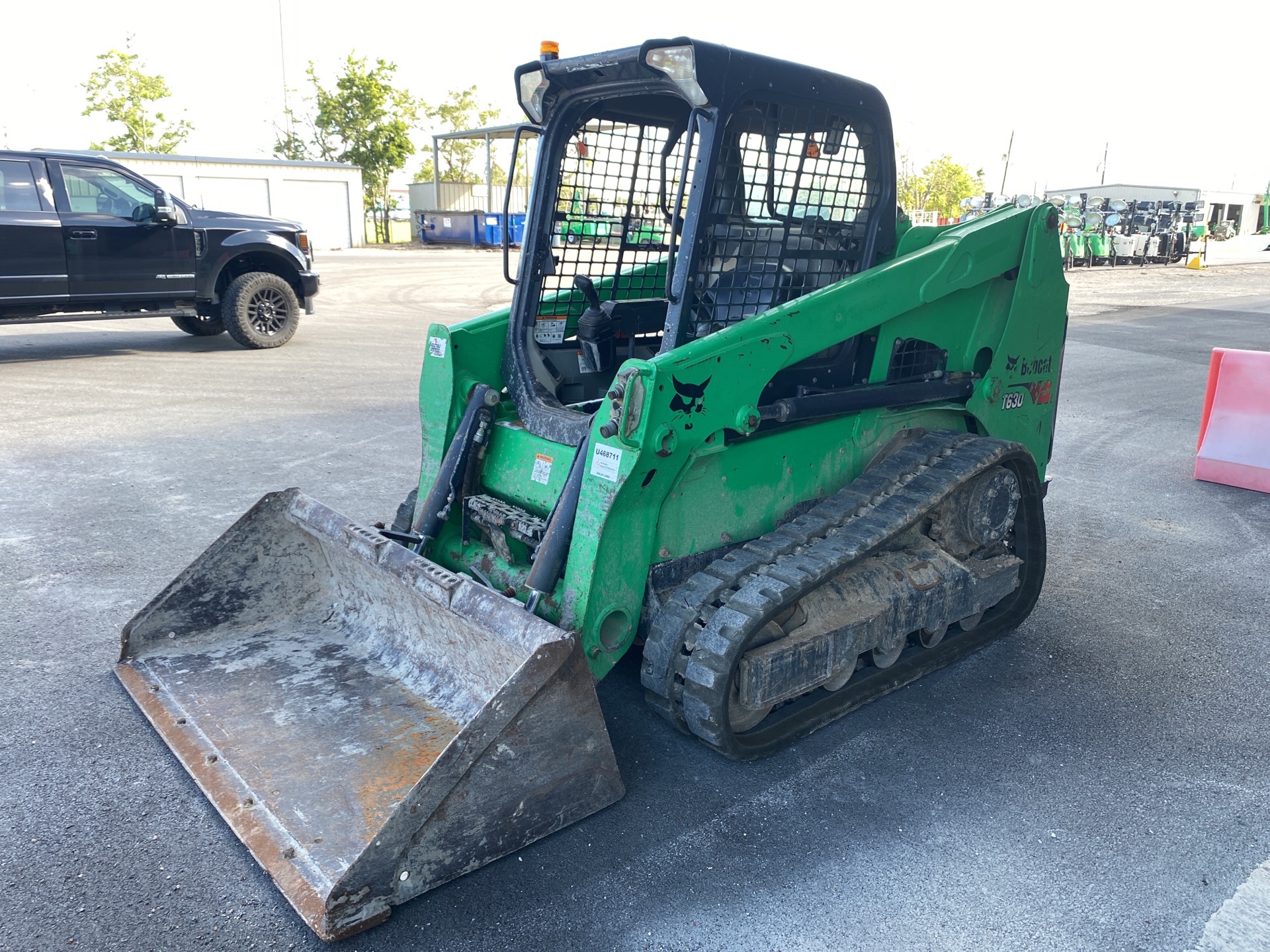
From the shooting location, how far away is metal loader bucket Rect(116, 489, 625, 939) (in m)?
2.66

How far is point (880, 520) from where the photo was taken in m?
3.76

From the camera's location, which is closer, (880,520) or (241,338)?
(880,520)

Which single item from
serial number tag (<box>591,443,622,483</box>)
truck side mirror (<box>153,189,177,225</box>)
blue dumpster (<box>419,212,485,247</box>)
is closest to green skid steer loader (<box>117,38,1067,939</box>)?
serial number tag (<box>591,443,622,483</box>)

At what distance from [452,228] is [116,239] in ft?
96.2

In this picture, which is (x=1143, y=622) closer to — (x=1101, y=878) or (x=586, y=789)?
(x=1101, y=878)

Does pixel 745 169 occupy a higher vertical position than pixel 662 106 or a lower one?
lower

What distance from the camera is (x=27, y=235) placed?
10.1 meters

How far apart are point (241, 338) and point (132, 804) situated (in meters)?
9.58

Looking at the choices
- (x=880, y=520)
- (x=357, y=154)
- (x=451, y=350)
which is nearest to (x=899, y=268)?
(x=880, y=520)

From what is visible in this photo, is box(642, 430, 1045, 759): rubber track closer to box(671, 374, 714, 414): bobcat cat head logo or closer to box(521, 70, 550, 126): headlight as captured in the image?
box(671, 374, 714, 414): bobcat cat head logo

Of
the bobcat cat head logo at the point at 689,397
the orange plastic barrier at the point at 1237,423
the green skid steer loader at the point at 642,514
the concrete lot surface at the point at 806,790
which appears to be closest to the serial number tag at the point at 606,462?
the green skid steer loader at the point at 642,514

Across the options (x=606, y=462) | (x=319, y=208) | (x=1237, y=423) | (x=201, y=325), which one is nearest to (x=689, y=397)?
(x=606, y=462)

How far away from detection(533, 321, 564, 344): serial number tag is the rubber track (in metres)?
1.34

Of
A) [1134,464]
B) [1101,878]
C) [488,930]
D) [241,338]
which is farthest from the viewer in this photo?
[241,338]
